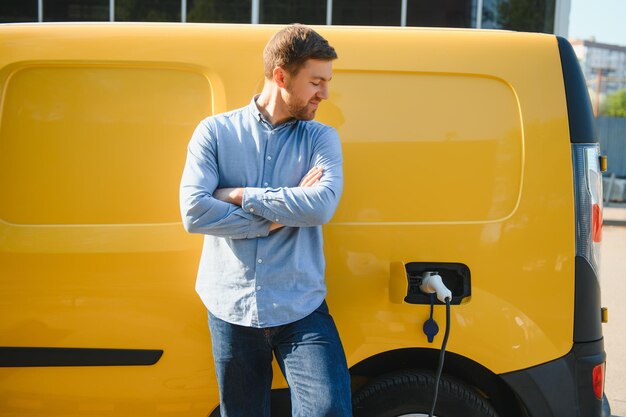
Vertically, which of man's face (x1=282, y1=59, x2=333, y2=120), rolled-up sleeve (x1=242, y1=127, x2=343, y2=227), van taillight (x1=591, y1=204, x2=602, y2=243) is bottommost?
van taillight (x1=591, y1=204, x2=602, y2=243)

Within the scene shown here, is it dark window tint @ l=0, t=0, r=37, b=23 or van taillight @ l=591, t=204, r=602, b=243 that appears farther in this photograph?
dark window tint @ l=0, t=0, r=37, b=23

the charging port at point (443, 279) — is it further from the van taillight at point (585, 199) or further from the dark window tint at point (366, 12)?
the dark window tint at point (366, 12)

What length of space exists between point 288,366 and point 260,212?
47cm

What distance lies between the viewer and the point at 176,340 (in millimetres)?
2275

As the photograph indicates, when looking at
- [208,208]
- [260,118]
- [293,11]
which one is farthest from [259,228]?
[293,11]

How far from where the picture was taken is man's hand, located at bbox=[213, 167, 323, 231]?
6.53ft

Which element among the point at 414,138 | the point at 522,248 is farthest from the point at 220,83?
the point at 522,248

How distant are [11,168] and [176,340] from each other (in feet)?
2.63

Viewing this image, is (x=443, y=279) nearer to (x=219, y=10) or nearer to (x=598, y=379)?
(x=598, y=379)

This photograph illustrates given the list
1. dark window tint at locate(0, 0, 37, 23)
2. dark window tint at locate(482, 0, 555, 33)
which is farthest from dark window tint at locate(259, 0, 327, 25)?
dark window tint at locate(0, 0, 37, 23)

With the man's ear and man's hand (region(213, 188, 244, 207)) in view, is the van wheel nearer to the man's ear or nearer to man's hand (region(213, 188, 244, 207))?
man's hand (region(213, 188, 244, 207))

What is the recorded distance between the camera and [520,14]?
1156 cm

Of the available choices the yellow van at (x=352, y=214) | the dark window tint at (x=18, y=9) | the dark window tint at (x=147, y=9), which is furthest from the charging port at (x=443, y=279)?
the dark window tint at (x=18, y=9)

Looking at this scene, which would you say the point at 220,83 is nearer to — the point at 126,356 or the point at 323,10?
the point at 126,356
